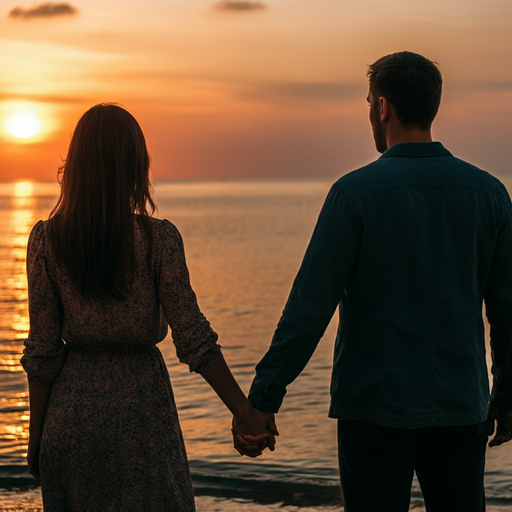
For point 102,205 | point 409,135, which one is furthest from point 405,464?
point 102,205

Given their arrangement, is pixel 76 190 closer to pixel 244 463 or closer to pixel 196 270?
pixel 244 463

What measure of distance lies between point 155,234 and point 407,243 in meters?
0.88

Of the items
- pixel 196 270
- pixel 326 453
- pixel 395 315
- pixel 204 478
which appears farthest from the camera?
pixel 196 270

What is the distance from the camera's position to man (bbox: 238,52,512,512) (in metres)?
2.48

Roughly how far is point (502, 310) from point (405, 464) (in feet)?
2.24

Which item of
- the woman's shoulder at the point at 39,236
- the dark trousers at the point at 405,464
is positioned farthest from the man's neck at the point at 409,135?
the woman's shoulder at the point at 39,236

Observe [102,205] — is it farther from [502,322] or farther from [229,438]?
[229,438]

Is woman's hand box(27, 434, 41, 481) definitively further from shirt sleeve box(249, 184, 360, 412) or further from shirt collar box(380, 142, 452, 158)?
shirt collar box(380, 142, 452, 158)

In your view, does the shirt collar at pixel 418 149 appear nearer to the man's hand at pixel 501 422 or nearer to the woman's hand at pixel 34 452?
the man's hand at pixel 501 422

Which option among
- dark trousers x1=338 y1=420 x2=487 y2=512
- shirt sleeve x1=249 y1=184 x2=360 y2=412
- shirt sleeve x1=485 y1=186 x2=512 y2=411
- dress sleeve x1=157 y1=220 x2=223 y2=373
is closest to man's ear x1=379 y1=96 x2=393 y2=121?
shirt sleeve x1=249 y1=184 x2=360 y2=412

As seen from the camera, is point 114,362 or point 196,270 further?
point 196,270

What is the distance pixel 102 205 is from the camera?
252 centimetres

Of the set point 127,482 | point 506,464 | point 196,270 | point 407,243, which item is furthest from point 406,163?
point 196,270

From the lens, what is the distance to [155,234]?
2547 mm
